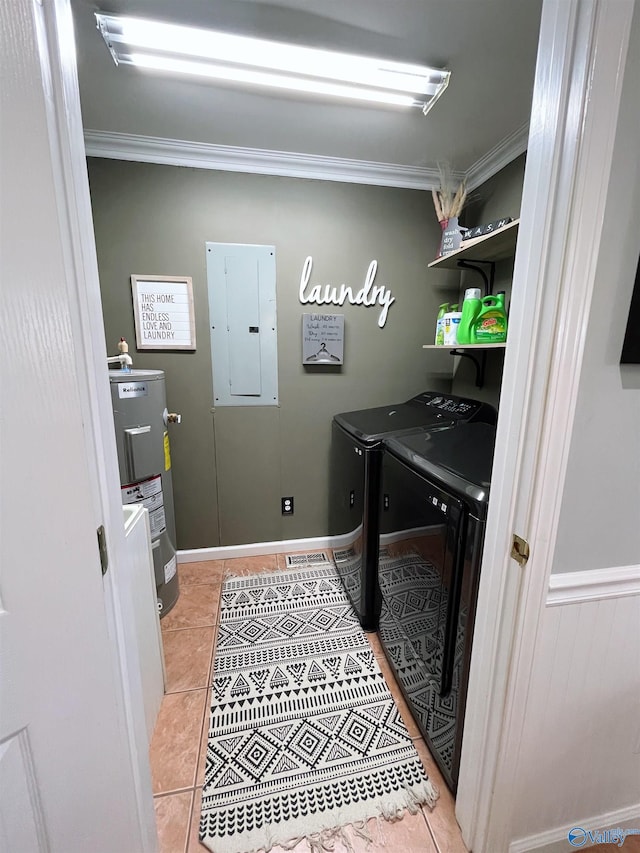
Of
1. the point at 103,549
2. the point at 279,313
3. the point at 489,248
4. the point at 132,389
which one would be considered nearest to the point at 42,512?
the point at 103,549

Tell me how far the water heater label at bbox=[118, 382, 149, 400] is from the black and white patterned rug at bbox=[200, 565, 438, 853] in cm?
126

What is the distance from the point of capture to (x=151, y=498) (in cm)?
178

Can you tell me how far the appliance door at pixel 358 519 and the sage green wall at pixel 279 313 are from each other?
0.38 metres

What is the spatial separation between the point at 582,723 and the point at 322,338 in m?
Answer: 1.97

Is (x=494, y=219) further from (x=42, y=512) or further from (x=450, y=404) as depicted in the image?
(x=42, y=512)

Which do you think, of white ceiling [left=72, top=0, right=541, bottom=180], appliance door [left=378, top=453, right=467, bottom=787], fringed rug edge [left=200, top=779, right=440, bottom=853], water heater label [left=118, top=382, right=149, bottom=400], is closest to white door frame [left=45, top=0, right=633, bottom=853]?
appliance door [left=378, top=453, right=467, bottom=787]

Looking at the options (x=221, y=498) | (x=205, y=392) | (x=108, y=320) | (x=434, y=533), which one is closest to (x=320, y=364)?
(x=205, y=392)

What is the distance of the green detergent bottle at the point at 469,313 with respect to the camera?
5.47 feet

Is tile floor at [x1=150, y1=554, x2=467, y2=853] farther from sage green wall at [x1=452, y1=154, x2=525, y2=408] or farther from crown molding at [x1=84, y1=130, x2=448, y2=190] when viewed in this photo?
crown molding at [x1=84, y1=130, x2=448, y2=190]

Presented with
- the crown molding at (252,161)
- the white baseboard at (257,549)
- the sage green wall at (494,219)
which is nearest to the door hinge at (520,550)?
the sage green wall at (494,219)

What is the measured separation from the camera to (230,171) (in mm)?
1936

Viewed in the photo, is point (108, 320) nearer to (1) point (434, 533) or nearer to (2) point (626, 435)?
(1) point (434, 533)

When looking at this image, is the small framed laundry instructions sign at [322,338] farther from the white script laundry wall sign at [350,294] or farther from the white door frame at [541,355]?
the white door frame at [541,355]

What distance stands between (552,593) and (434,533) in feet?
1.15
